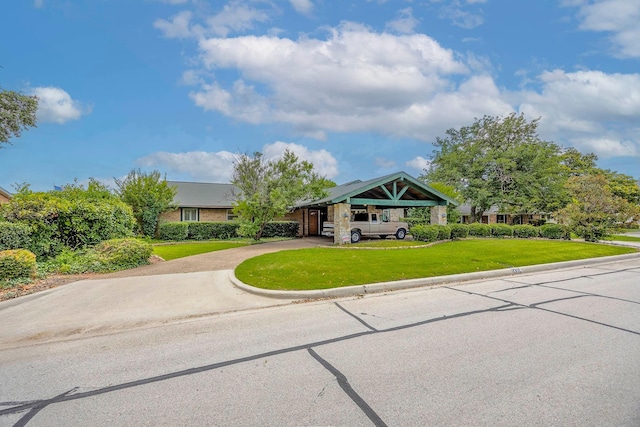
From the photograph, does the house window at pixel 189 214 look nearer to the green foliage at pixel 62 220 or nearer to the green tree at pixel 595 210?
the green foliage at pixel 62 220

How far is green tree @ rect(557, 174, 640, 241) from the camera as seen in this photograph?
17.9m

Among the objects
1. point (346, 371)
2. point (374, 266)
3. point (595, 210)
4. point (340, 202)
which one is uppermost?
point (340, 202)

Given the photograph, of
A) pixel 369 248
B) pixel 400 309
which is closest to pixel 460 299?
pixel 400 309

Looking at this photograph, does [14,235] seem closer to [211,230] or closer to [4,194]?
[211,230]

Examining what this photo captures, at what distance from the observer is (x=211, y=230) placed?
22547mm

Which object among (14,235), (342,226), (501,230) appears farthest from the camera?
(501,230)

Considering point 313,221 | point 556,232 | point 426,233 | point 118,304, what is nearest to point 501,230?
point 556,232

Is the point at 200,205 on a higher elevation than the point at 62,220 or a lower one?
higher

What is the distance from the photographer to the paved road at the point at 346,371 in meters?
2.94

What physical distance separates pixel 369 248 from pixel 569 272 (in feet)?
23.7

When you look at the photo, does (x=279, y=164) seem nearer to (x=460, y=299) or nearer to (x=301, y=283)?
(x=301, y=283)

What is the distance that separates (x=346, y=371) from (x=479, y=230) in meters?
20.8

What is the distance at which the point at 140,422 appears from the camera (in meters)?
2.86

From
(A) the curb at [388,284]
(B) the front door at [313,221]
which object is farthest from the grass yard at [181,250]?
(B) the front door at [313,221]
